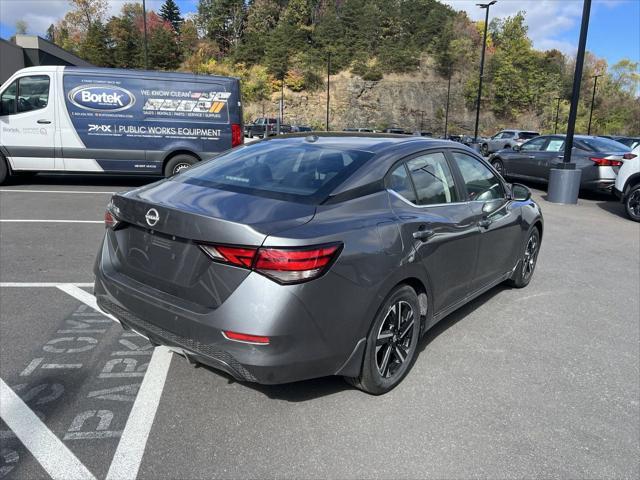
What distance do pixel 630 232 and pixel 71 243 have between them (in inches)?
362

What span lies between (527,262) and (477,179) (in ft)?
5.14

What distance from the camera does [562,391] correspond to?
3.20m

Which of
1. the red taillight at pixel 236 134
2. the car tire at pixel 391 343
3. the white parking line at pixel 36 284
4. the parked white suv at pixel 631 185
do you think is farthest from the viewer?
the red taillight at pixel 236 134

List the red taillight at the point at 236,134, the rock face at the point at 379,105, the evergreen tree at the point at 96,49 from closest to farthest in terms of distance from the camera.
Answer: the red taillight at the point at 236,134
the rock face at the point at 379,105
the evergreen tree at the point at 96,49

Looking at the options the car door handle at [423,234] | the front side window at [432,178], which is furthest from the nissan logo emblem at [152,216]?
the front side window at [432,178]

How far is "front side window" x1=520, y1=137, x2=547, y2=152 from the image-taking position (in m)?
13.8

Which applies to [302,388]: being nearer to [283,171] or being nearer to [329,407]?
[329,407]

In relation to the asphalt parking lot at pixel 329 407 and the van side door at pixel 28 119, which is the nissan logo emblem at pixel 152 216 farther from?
the van side door at pixel 28 119

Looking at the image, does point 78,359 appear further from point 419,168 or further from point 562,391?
point 562,391

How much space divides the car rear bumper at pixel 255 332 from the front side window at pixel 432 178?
→ 1267 millimetres

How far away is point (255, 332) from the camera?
237 centimetres

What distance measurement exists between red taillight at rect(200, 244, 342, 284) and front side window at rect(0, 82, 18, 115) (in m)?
10.4

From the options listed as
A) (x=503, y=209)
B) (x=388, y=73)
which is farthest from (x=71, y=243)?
(x=388, y=73)

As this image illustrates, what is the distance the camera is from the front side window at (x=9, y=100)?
1039 centimetres
